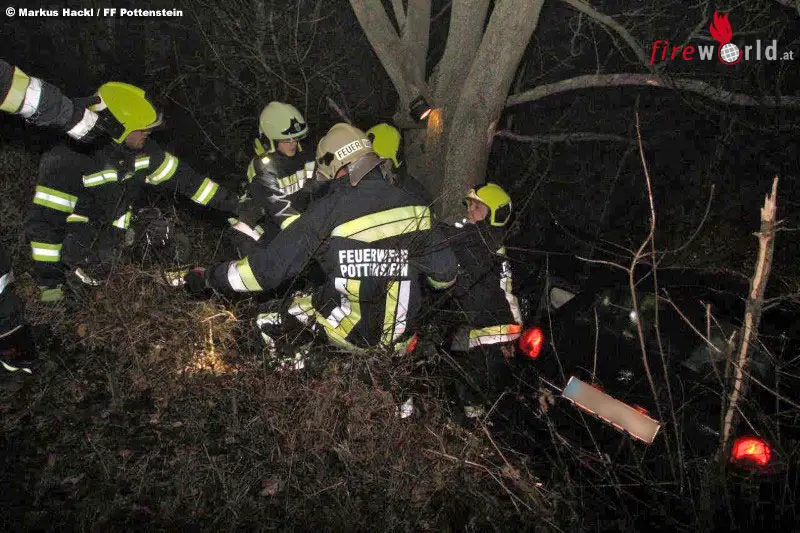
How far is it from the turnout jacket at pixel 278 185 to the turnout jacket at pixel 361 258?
5.81 feet

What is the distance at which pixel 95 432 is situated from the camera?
3.16 meters

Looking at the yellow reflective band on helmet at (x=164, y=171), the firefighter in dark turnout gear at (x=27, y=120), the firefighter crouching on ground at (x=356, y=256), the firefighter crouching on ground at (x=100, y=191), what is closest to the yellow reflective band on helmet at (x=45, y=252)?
the firefighter crouching on ground at (x=100, y=191)

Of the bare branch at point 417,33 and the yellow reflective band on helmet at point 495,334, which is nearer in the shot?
the yellow reflective band on helmet at point 495,334

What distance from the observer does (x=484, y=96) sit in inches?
181

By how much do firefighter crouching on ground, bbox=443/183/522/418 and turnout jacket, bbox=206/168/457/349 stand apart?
58cm

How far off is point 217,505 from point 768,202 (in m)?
2.61

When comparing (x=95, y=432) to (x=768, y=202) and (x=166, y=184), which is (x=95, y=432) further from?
(x=768, y=202)

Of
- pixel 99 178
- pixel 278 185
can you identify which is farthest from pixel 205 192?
pixel 99 178

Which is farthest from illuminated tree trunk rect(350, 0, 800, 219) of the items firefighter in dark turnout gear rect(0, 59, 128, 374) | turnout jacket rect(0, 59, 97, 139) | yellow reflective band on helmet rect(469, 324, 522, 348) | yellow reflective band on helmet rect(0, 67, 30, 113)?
yellow reflective band on helmet rect(0, 67, 30, 113)

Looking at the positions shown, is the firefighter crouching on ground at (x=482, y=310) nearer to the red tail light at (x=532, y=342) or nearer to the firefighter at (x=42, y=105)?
the red tail light at (x=532, y=342)

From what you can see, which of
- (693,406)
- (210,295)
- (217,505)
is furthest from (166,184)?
(693,406)

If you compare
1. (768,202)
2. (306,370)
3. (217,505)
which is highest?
(768,202)

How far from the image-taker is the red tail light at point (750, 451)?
8.72 ft

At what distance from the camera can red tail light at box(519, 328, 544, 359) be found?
3.61m
